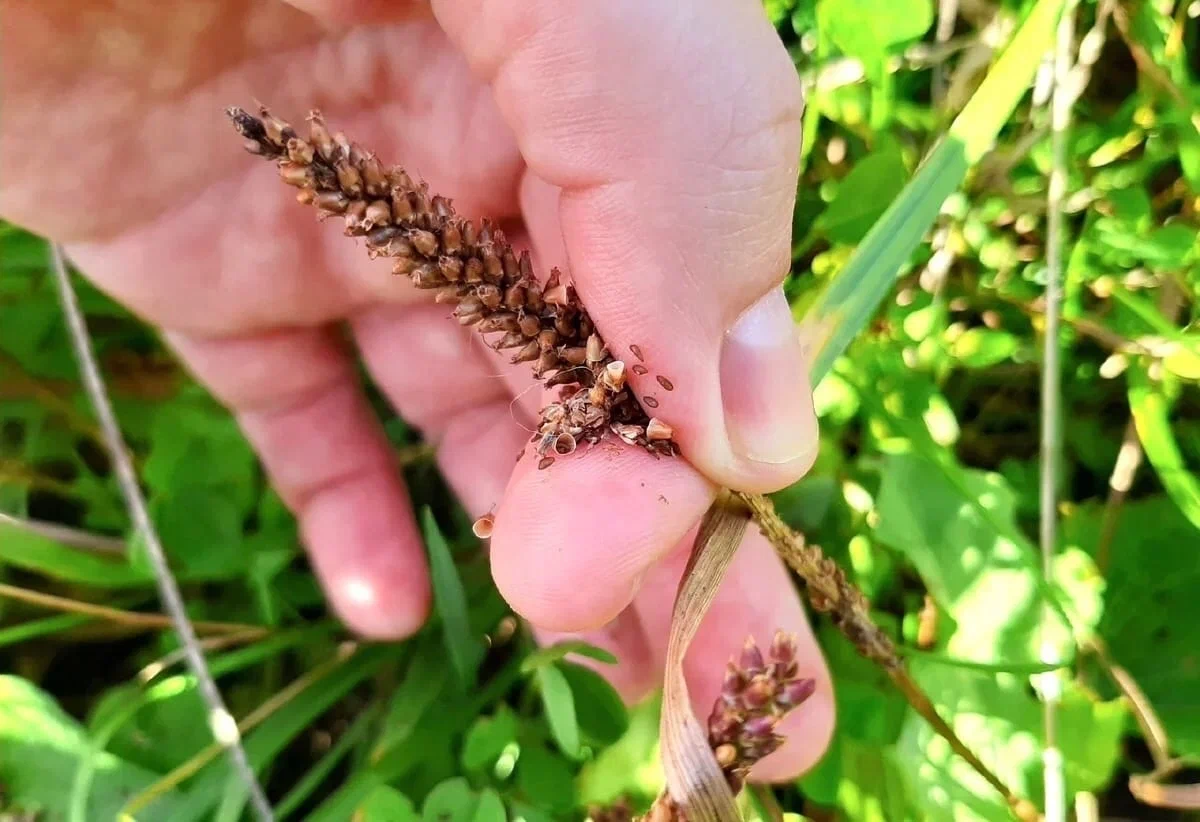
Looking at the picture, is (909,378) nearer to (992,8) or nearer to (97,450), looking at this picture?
(992,8)

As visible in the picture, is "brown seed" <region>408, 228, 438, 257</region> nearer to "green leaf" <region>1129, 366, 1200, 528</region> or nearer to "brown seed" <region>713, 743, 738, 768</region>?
"brown seed" <region>713, 743, 738, 768</region>

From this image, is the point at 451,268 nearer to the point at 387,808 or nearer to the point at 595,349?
the point at 595,349

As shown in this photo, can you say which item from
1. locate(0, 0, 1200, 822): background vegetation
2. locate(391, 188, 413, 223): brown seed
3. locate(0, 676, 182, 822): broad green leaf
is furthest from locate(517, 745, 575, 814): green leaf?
locate(391, 188, 413, 223): brown seed

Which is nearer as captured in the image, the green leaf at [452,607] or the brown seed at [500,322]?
the brown seed at [500,322]

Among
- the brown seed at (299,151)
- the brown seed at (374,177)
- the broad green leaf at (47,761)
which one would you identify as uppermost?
the brown seed at (299,151)

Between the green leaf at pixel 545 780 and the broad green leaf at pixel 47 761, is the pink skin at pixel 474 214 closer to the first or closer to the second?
the green leaf at pixel 545 780

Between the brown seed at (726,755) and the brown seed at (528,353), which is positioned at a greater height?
the brown seed at (528,353)

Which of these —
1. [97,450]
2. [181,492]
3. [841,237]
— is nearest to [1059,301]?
[841,237]

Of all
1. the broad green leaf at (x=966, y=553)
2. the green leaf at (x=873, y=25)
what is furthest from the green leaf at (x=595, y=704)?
the green leaf at (x=873, y=25)
